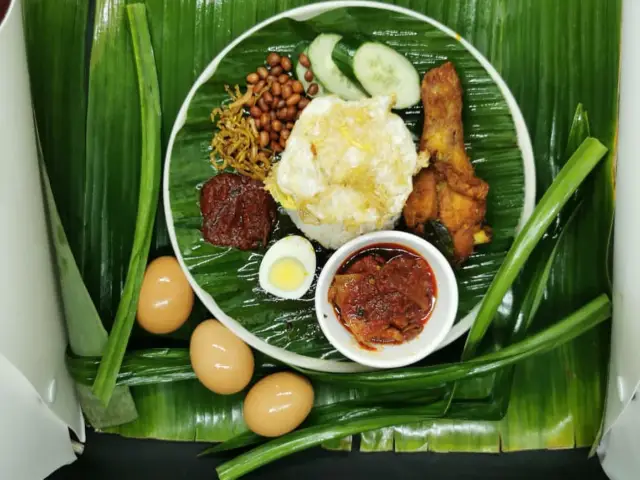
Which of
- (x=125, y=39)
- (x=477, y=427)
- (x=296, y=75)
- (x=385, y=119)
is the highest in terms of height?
(x=125, y=39)

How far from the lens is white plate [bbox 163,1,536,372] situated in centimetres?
229

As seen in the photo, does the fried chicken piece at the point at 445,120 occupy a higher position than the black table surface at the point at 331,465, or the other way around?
the fried chicken piece at the point at 445,120

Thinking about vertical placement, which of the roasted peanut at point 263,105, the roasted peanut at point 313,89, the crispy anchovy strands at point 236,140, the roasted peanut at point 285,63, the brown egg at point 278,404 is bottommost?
the brown egg at point 278,404

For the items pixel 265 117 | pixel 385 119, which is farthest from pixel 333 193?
pixel 265 117

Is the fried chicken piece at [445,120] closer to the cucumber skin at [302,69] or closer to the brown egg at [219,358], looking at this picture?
the cucumber skin at [302,69]

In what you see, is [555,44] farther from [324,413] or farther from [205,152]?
[324,413]

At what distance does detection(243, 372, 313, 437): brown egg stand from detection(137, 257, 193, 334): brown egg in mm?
431

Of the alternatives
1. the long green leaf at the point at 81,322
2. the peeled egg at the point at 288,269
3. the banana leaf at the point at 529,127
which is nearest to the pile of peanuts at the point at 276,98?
the banana leaf at the point at 529,127

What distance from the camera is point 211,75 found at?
2330mm

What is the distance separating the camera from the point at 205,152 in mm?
2367

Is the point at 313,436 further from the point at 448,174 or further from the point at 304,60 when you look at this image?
the point at 304,60

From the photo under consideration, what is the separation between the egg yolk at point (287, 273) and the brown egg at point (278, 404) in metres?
0.38

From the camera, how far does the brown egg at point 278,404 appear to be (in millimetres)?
2383

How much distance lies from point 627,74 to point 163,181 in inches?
70.3
